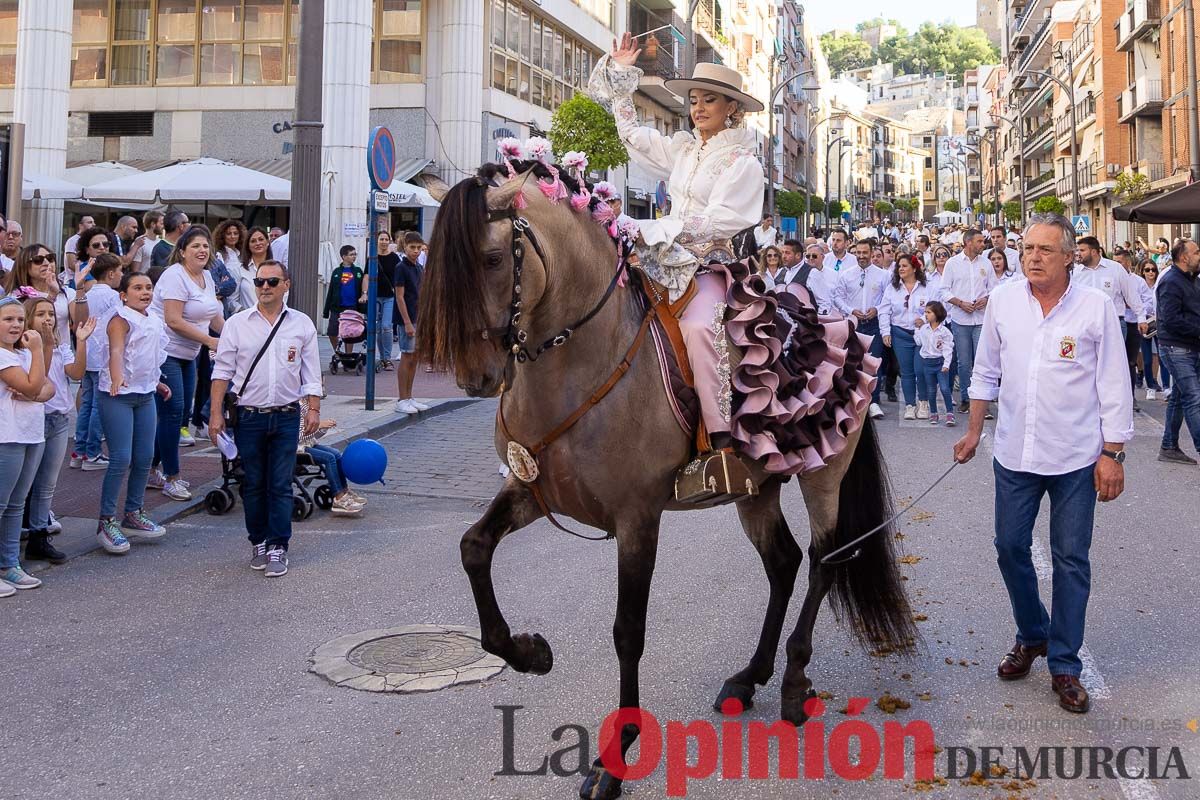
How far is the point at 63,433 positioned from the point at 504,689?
3745 mm

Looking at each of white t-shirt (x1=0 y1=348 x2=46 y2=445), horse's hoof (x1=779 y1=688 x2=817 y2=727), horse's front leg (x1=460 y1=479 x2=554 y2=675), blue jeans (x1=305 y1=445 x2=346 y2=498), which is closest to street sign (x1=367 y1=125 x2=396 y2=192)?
blue jeans (x1=305 y1=445 x2=346 y2=498)

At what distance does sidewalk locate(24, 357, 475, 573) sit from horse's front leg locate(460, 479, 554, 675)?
119 cm

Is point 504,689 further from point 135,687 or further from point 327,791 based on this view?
point 135,687

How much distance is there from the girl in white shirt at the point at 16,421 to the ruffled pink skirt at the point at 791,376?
4043mm

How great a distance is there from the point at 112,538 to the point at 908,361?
31.4ft

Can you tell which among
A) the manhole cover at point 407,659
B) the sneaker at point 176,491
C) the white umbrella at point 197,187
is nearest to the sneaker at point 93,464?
the sneaker at point 176,491

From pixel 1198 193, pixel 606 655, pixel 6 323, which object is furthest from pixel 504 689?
pixel 1198 193

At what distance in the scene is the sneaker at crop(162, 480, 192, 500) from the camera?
8586 millimetres

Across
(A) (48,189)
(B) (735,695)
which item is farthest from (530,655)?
(A) (48,189)

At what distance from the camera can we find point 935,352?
43.8ft

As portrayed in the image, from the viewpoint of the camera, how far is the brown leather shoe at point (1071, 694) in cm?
451

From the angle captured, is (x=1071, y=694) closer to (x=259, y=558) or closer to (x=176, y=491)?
(x=259, y=558)

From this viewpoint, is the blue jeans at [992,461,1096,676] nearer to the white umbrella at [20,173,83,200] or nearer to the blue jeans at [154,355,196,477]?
the blue jeans at [154,355,196,477]

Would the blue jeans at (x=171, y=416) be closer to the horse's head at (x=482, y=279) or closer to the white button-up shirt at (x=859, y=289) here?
the horse's head at (x=482, y=279)
